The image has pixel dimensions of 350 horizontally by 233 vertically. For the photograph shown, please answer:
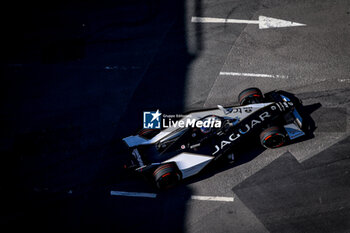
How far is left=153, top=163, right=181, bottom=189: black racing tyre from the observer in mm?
7496

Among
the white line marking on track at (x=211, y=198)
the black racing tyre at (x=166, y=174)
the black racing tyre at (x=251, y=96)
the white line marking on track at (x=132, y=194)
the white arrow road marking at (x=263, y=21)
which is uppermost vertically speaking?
the white arrow road marking at (x=263, y=21)

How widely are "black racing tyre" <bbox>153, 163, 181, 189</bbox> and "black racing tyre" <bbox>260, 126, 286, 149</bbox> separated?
2704mm

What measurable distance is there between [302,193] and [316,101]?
3.21 m

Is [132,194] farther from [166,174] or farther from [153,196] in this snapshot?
[166,174]

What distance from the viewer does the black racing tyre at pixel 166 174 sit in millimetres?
7496

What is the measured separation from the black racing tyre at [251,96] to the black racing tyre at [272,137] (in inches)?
46.1

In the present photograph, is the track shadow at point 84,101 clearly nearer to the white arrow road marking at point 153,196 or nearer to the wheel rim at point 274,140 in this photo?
the white arrow road marking at point 153,196

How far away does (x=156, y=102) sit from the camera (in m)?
9.74

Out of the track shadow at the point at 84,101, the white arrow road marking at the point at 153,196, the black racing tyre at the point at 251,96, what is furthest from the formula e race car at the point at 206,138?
A: the track shadow at the point at 84,101

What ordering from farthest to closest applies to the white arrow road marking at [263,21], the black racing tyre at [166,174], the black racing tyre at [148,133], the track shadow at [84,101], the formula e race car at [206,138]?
the white arrow road marking at [263,21] → the black racing tyre at [148,133] → the track shadow at [84,101] → the formula e race car at [206,138] → the black racing tyre at [166,174]

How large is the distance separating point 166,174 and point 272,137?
3276 millimetres

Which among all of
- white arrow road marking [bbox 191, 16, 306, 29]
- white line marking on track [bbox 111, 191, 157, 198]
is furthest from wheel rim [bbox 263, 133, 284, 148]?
white arrow road marking [bbox 191, 16, 306, 29]

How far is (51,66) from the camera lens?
1095cm

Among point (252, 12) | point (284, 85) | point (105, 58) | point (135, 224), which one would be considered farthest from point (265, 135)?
point (105, 58)
